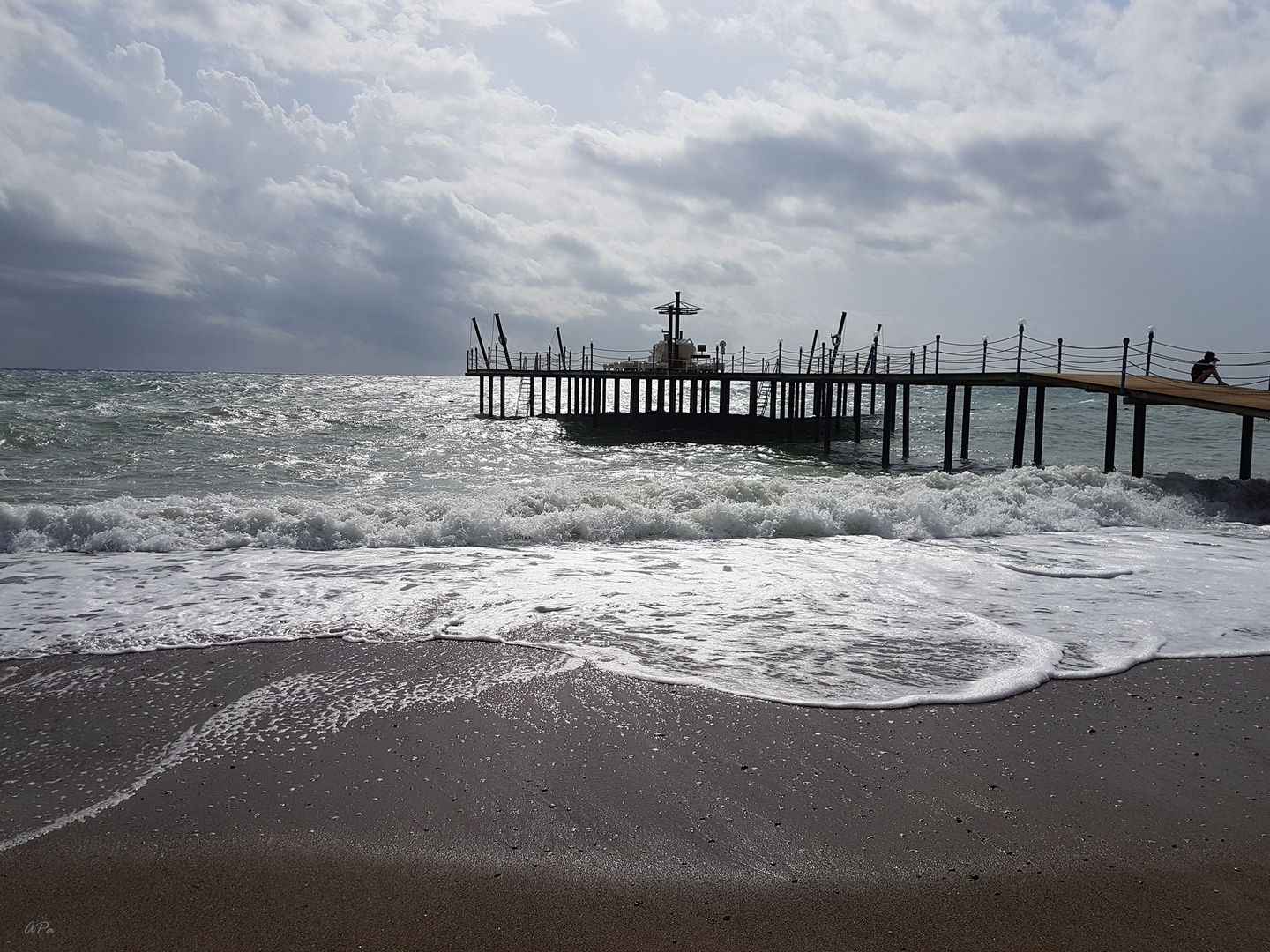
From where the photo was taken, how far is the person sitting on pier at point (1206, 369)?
1808cm

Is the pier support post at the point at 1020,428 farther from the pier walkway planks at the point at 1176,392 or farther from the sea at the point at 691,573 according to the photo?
the sea at the point at 691,573

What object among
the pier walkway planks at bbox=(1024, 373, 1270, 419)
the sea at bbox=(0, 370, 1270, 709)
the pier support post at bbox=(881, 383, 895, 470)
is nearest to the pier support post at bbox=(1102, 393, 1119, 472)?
the pier walkway planks at bbox=(1024, 373, 1270, 419)

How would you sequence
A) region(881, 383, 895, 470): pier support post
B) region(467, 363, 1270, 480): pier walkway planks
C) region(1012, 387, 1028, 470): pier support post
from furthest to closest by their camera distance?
1. region(881, 383, 895, 470): pier support post
2. region(1012, 387, 1028, 470): pier support post
3. region(467, 363, 1270, 480): pier walkway planks

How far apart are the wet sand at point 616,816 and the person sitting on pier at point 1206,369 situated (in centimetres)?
1662

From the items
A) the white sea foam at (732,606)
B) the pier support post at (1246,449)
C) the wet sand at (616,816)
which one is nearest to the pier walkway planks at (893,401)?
the pier support post at (1246,449)

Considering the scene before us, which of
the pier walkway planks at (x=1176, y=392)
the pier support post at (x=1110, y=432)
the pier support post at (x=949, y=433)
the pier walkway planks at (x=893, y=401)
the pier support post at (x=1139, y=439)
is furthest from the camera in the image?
the pier support post at (x=949, y=433)

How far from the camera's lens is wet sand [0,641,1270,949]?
103 inches

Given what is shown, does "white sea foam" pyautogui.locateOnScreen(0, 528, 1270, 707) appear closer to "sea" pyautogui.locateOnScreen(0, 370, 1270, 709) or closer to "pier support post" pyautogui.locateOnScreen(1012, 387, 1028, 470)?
"sea" pyautogui.locateOnScreen(0, 370, 1270, 709)

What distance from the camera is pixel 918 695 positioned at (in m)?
4.56

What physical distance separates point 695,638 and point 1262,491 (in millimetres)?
13180

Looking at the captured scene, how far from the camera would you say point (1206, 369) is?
720 inches

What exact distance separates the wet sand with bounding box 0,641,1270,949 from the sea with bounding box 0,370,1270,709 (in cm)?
62

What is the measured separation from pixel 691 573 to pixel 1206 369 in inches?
653

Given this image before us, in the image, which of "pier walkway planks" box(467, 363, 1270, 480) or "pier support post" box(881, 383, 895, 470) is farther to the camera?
"pier support post" box(881, 383, 895, 470)
